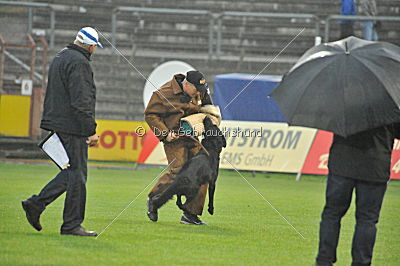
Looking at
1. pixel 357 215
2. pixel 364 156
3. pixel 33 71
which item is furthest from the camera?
pixel 33 71

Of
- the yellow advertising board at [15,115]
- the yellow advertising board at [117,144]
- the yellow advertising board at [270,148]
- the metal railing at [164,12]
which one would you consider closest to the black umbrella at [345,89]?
the yellow advertising board at [270,148]

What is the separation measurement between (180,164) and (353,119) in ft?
11.9

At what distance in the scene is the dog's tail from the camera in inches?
377

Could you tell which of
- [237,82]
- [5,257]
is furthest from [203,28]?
[5,257]

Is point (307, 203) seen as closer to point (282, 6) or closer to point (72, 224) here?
point (72, 224)

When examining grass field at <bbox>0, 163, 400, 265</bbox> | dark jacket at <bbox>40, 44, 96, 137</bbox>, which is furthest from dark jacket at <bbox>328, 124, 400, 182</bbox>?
dark jacket at <bbox>40, 44, 96, 137</bbox>

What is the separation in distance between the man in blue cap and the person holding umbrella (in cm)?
210

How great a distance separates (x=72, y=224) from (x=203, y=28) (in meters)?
15.0

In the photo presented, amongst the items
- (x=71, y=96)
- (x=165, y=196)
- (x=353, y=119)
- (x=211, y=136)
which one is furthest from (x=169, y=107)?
(x=353, y=119)

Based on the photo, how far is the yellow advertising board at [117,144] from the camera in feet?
62.3

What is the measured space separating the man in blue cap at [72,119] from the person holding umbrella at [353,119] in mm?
2101

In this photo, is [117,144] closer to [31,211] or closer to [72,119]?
[31,211]

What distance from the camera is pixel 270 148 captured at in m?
17.3

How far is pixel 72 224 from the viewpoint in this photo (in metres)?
8.12
